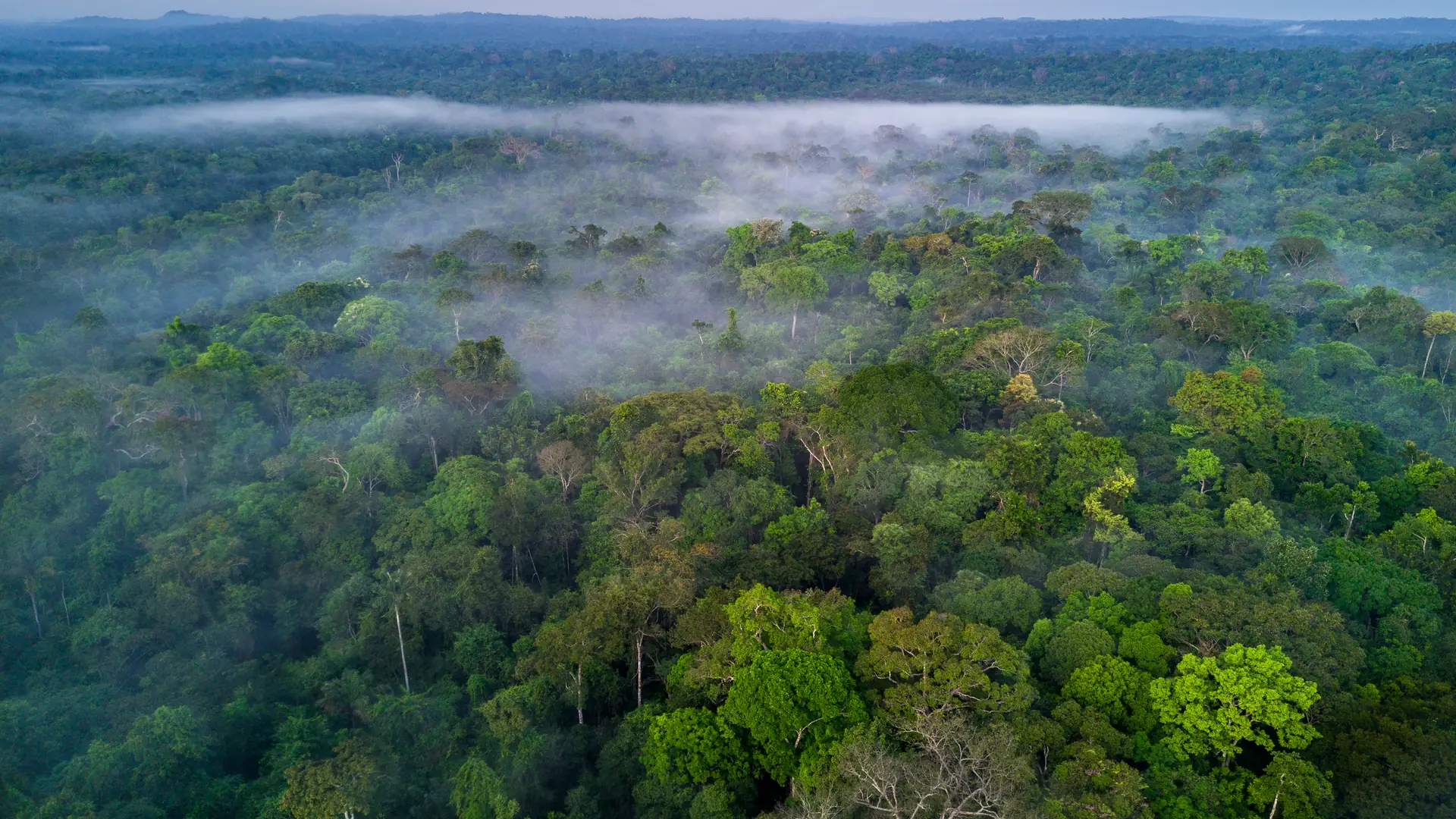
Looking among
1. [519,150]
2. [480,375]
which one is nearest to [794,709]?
[480,375]

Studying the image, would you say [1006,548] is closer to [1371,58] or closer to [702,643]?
[702,643]

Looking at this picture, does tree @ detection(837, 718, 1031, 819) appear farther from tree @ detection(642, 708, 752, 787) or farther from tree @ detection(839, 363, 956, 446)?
tree @ detection(839, 363, 956, 446)

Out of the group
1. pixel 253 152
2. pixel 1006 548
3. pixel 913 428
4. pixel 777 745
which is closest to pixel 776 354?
pixel 913 428

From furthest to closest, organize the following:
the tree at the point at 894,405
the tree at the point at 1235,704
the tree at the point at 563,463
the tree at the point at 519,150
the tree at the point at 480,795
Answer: the tree at the point at 519,150 < the tree at the point at 563,463 < the tree at the point at 894,405 < the tree at the point at 480,795 < the tree at the point at 1235,704

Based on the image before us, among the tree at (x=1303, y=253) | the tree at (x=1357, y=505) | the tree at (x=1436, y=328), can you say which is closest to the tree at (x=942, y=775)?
the tree at (x=1357, y=505)

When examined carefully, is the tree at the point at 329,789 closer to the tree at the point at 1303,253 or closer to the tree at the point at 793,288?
the tree at the point at 793,288

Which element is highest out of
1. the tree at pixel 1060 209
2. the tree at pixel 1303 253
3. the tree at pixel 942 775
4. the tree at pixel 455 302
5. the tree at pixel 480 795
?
the tree at pixel 1060 209

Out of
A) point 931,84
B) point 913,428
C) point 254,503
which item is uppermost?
point 931,84
